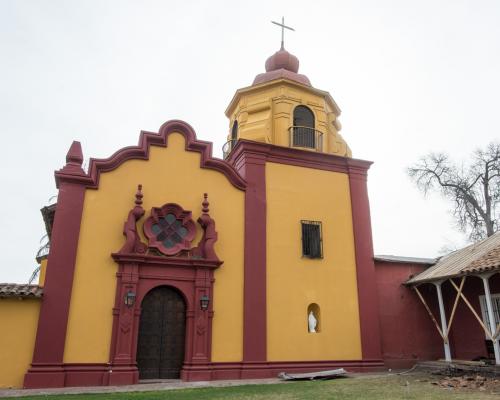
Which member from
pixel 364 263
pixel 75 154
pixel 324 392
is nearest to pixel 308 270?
pixel 364 263

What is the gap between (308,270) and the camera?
14352 millimetres

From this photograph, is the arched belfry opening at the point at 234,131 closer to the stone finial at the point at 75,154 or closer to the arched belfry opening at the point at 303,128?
the arched belfry opening at the point at 303,128

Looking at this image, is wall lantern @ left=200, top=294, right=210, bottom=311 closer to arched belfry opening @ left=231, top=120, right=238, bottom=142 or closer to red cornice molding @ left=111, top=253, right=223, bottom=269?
red cornice molding @ left=111, top=253, right=223, bottom=269

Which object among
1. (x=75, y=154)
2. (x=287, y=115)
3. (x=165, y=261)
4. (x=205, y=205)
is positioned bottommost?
(x=165, y=261)

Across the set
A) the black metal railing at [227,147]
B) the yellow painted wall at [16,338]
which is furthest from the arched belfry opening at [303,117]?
the yellow painted wall at [16,338]

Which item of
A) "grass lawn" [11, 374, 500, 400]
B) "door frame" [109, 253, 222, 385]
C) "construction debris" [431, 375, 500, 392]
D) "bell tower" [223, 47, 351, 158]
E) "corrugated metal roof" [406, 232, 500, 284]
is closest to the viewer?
"grass lawn" [11, 374, 500, 400]

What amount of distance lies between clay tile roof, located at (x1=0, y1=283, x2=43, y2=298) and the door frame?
202 centimetres

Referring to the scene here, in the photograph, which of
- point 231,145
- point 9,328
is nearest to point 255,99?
point 231,145

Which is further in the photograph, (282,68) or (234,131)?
(282,68)

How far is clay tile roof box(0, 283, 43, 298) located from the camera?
10.9m

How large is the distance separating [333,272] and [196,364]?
5.52m

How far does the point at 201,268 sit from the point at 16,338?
5114 mm

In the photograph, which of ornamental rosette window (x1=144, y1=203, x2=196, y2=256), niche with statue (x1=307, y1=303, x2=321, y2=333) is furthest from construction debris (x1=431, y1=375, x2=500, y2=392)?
ornamental rosette window (x1=144, y1=203, x2=196, y2=256)

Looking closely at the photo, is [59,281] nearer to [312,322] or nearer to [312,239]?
[312,322]
